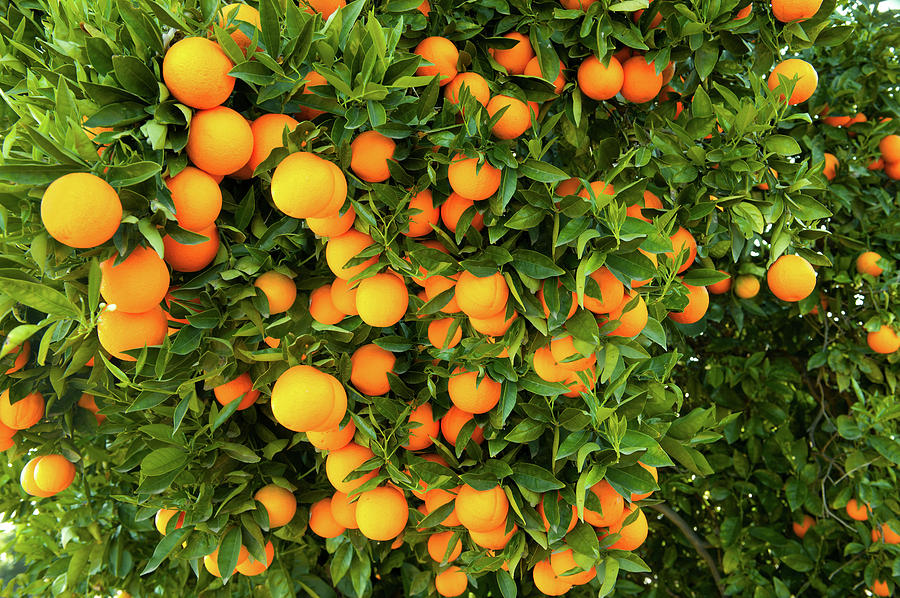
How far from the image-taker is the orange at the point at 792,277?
1.45 meters

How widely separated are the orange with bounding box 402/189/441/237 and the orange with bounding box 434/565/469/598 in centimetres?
82

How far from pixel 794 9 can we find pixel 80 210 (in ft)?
4.30

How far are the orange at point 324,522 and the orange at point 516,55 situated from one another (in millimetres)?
1018

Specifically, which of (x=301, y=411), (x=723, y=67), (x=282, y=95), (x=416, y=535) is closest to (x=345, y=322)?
(x=301, y=411)

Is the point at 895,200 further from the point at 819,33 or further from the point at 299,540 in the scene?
the point at 299,540

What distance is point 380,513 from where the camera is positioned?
4.04ft

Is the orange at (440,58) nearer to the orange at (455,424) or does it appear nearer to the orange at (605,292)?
the orange at (605,292)

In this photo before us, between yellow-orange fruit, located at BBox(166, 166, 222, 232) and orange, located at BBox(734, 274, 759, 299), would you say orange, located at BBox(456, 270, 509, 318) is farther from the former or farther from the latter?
orange, located at BBox(734, 274, 759, 299)

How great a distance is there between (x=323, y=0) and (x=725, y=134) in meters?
0.85

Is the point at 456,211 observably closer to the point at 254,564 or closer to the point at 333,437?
the point at 333,437

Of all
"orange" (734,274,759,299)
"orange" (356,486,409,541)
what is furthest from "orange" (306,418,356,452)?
"orange" (734,274,759,299)

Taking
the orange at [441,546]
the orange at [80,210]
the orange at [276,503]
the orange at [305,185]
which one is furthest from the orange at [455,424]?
the orange at [80,210]

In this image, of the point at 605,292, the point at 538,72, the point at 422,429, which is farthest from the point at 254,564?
the point at 538,72

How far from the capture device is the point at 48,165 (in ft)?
2.95
